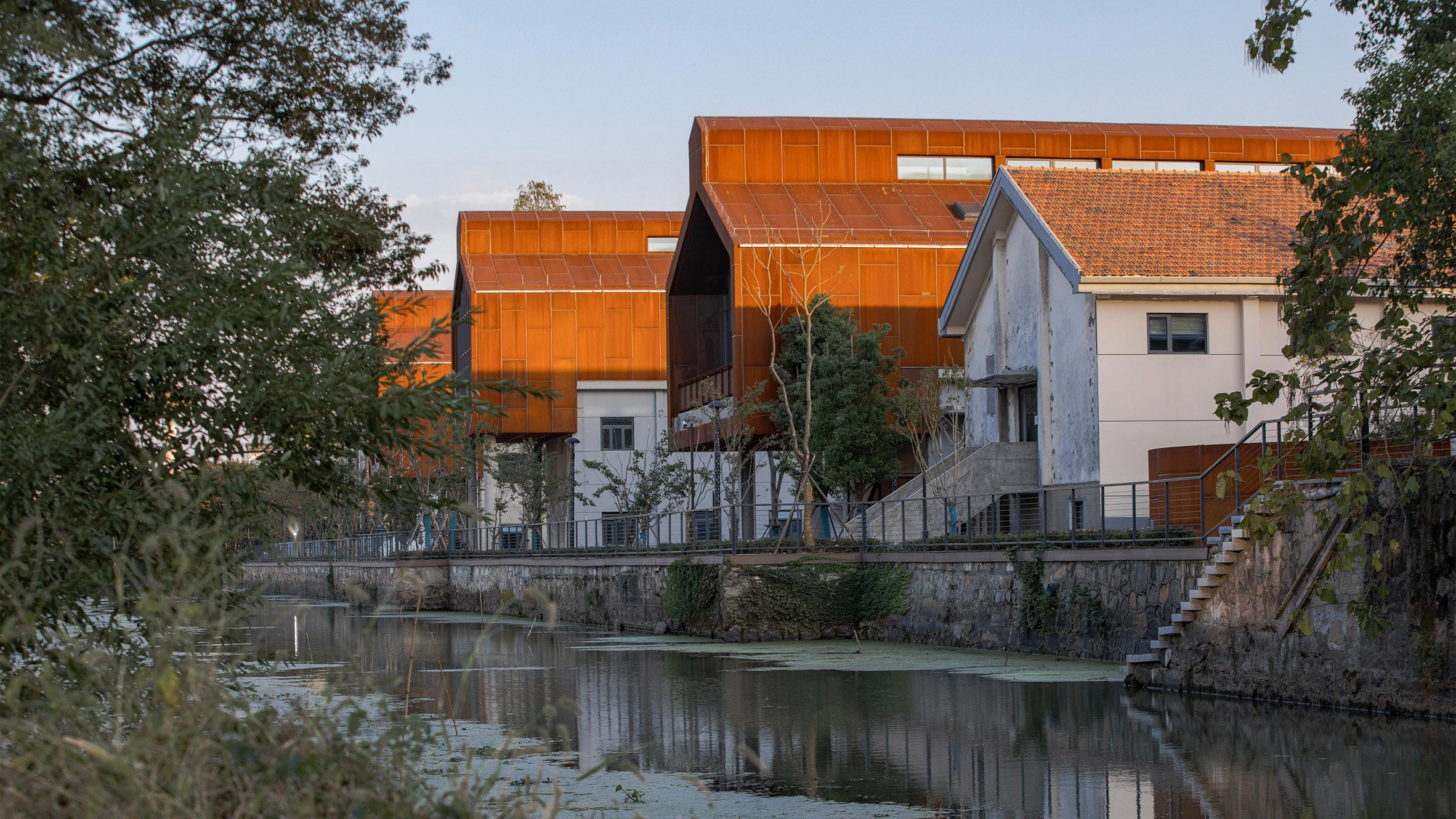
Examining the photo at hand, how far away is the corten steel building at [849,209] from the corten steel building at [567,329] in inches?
445

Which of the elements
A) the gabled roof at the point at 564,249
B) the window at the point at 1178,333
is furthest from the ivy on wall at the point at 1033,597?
the gabled roof at the point at 564,249

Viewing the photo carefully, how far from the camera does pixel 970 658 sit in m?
24.4

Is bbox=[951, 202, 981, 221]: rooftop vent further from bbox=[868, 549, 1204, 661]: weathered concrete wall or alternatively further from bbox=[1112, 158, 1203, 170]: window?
bbox=[868, 549, 1204, 661]: weathered concrete wall

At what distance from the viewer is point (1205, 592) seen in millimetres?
18703

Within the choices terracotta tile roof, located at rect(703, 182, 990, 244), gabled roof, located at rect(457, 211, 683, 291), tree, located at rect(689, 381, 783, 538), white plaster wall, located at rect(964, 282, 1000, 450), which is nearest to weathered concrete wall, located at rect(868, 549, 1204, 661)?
white plaster wall, located at rect(964, 282, 1000, 450)

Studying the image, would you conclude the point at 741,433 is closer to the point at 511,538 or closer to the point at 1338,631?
the point at 511,538

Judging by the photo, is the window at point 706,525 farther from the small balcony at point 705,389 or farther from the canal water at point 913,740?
the canal water at point 913,740

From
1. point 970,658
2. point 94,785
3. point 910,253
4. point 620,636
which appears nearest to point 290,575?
point 910,253

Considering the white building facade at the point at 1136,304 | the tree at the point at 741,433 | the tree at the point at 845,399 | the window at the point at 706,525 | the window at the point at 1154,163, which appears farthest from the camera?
the window at the point at 1154,163

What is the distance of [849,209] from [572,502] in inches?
590

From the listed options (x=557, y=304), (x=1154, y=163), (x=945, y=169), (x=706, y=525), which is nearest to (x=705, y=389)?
(x=706, y=525)

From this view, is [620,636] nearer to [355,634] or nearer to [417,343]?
[355,634]

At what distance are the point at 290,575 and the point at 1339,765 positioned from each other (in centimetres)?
7302

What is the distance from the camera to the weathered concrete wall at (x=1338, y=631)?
15.9 meters
